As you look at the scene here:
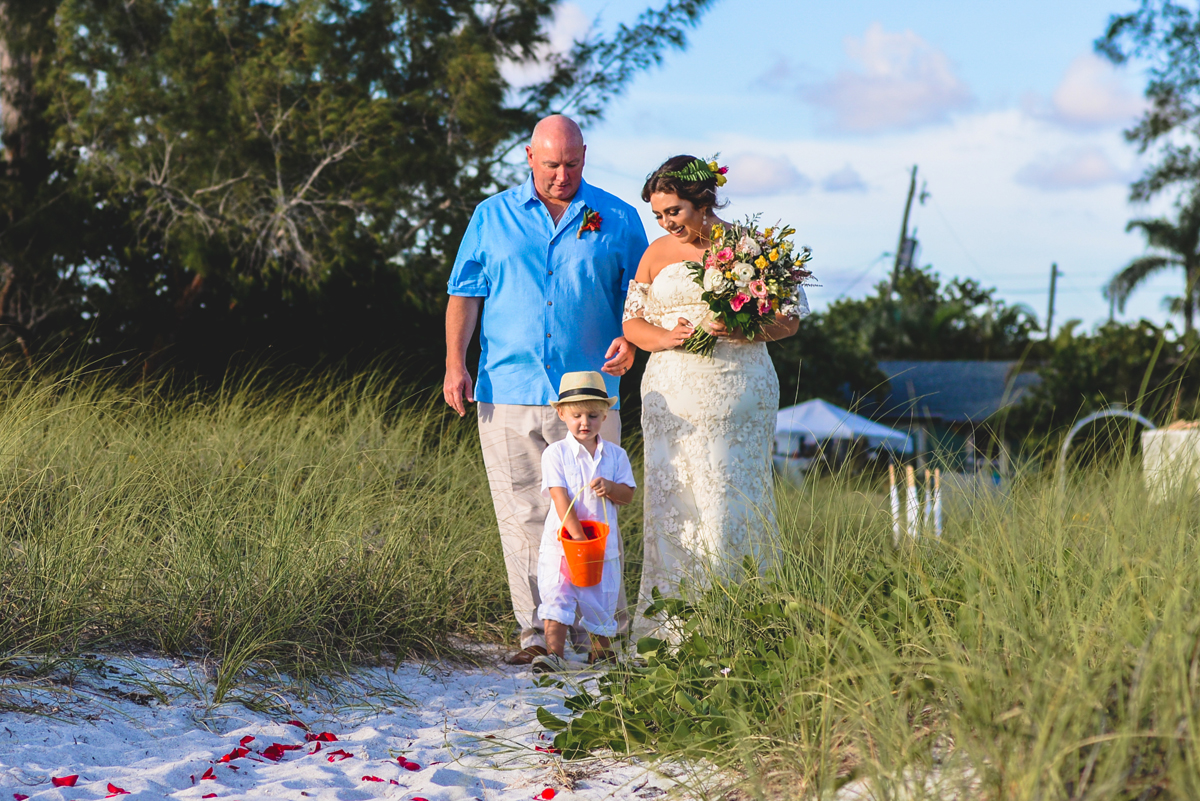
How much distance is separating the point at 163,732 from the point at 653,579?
79.0 inches

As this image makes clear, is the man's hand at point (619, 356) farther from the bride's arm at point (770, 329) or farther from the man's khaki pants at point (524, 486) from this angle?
the bride's arm at point (770, 329)

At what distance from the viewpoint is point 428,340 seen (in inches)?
463

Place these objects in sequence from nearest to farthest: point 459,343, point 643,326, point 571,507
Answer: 1. point 571,507
2. point 643,326
3. point 459,343

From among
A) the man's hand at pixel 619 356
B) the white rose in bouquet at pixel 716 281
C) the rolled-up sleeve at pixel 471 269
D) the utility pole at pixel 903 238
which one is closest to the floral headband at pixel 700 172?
the white rose in bouquet at pixel 716 281

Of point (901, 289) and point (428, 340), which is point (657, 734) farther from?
point (901, 289)

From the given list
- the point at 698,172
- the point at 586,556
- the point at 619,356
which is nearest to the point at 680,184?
the point at 698,172

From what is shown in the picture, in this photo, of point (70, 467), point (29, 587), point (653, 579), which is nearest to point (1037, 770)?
point (653, 579)

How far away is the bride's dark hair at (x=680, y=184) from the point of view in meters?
4.19

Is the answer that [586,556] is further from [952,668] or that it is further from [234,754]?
[952,668]

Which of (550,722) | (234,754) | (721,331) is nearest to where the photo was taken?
(234,754)

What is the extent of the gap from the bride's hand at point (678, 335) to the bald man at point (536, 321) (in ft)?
1.49

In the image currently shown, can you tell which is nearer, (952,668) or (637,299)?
(952,668)

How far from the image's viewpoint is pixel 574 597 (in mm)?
4469

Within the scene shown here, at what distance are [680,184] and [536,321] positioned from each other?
98 cm
